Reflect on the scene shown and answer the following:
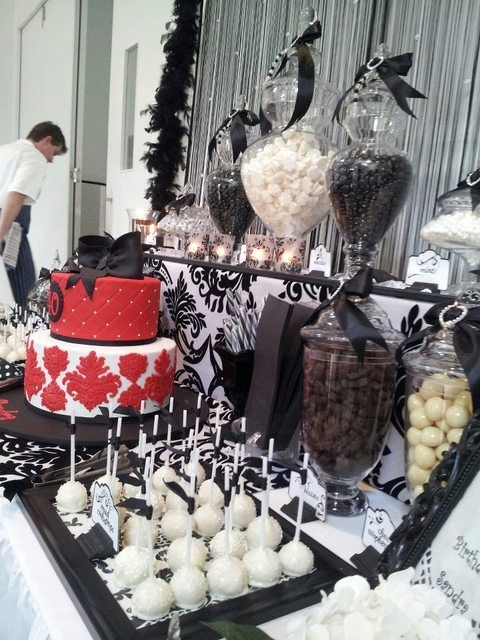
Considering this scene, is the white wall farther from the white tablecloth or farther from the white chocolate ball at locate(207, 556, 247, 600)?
the white chocolate ball at locate(207, 556, 247, 600)

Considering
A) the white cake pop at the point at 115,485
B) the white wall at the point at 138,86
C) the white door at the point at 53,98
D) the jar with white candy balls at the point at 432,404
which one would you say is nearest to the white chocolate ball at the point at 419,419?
the jar with white candy balls at the point at 432,404

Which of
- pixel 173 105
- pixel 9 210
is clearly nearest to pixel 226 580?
pixel 173 105

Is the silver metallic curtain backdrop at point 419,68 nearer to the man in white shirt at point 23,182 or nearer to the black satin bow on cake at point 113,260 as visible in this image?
the black satin bow on cake at point 113,260

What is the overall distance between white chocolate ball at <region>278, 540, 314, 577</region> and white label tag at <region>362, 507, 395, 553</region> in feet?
0.33

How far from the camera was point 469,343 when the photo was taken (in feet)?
2.07

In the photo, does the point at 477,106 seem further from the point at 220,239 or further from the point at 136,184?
the point at 136,184

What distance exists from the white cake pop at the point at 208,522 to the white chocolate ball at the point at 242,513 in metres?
0.03

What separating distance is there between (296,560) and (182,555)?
0.48ft

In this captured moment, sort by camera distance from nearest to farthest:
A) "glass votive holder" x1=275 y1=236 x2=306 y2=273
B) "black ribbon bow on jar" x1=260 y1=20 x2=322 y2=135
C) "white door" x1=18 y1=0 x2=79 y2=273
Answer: "black ribbon bow on jar" x1=260 y1=20 x2=322 y2=135 → "glass votive holder" x1=275 y1=236 x2=306 y2=273 → "white door" x1=18 y1=0 x2=79 y2=273

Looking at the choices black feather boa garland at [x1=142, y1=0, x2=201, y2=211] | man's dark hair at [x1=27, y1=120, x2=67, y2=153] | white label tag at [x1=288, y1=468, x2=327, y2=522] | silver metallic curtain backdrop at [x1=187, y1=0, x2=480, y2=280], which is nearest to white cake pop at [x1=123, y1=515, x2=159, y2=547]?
white label tag at [x1=288, y1=468, x2=327, y2=522]

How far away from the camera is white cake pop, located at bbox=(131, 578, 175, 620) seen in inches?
21.7

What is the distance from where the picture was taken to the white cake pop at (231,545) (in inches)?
26.5

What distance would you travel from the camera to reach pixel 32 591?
0.60 metres

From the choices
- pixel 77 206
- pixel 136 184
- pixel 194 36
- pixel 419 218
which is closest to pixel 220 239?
pixel 419 218
